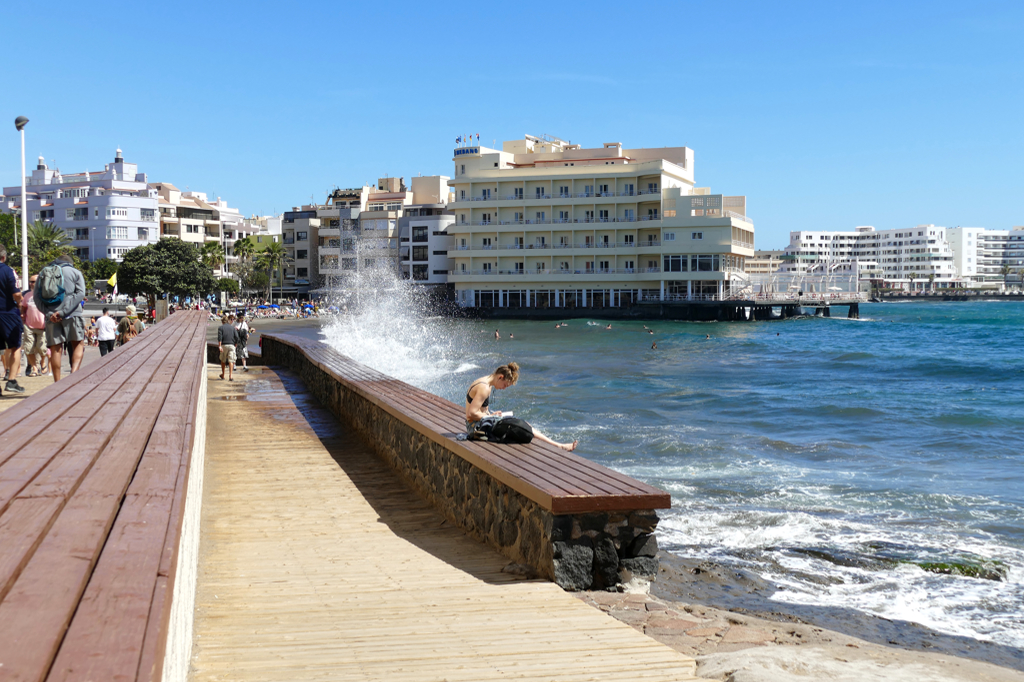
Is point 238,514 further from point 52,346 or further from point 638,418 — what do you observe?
point 638,418

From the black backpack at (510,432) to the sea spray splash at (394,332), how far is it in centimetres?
1559

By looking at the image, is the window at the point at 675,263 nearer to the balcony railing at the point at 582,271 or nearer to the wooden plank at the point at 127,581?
the balcony railing at the point at 582,271

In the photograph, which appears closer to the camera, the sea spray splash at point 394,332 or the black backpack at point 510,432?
the black backpack at point 510,432

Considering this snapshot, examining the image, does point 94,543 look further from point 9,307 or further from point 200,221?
point 200,221

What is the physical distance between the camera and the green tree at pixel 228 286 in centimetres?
10488

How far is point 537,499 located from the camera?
6.16 metres

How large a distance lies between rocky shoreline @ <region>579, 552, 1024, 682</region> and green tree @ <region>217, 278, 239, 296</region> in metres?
99.6

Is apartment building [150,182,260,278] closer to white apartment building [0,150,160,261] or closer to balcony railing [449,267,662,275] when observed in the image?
white apartment building [0,150,160,261]

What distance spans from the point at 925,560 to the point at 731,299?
81.5m

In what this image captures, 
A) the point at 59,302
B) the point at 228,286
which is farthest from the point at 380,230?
the point at 59,302

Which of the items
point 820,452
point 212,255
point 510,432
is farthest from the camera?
point 212,255

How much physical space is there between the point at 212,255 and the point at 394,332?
187 ft

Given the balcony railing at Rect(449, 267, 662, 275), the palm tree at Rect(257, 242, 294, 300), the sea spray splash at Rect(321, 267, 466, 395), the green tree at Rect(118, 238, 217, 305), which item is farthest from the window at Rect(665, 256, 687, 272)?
the palm tree at Rect(257, 242, 294, 300)

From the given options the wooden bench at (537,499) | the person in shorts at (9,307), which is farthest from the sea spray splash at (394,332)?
the wooden bench at (537,499)
